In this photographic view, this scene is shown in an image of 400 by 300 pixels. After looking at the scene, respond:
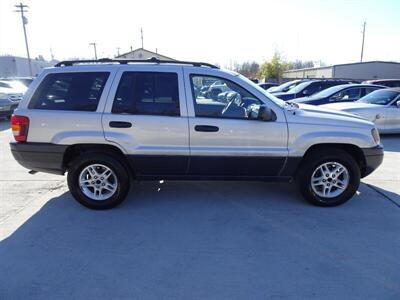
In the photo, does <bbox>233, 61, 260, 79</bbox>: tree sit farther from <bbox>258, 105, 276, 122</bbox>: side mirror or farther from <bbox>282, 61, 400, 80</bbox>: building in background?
<bbox>258, 105, 276, 122</bbox>: side mirror

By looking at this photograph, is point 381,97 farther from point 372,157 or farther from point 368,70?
point 368,70

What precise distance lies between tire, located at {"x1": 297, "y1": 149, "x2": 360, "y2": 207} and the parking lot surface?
0.49 feet

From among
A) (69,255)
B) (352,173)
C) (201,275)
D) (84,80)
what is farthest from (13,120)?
(352,173)

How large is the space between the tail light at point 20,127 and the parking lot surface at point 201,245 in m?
0.99

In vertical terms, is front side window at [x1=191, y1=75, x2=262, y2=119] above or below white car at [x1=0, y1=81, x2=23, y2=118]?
above

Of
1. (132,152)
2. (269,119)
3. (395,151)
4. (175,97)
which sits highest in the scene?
(175,97)

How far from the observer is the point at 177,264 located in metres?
3.19

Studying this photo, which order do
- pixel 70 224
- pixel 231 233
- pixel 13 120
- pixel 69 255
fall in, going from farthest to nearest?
pixel 13 120, pixel 70 224, pixel 231 233, pixel 69 255

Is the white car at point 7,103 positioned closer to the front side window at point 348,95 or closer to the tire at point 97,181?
the tire at point 97,181

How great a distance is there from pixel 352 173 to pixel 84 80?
3740 mm

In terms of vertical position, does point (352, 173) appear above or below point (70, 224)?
above

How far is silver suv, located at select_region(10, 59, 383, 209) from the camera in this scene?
423cm

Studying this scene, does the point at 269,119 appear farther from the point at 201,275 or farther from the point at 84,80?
the point at 84,80

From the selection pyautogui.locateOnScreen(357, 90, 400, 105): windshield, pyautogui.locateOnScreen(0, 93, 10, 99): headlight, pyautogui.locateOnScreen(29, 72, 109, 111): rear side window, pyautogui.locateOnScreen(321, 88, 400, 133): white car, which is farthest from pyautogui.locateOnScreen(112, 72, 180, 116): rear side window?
pyautogui.locateOnScreen(0, 93, 10, 99): headlight
